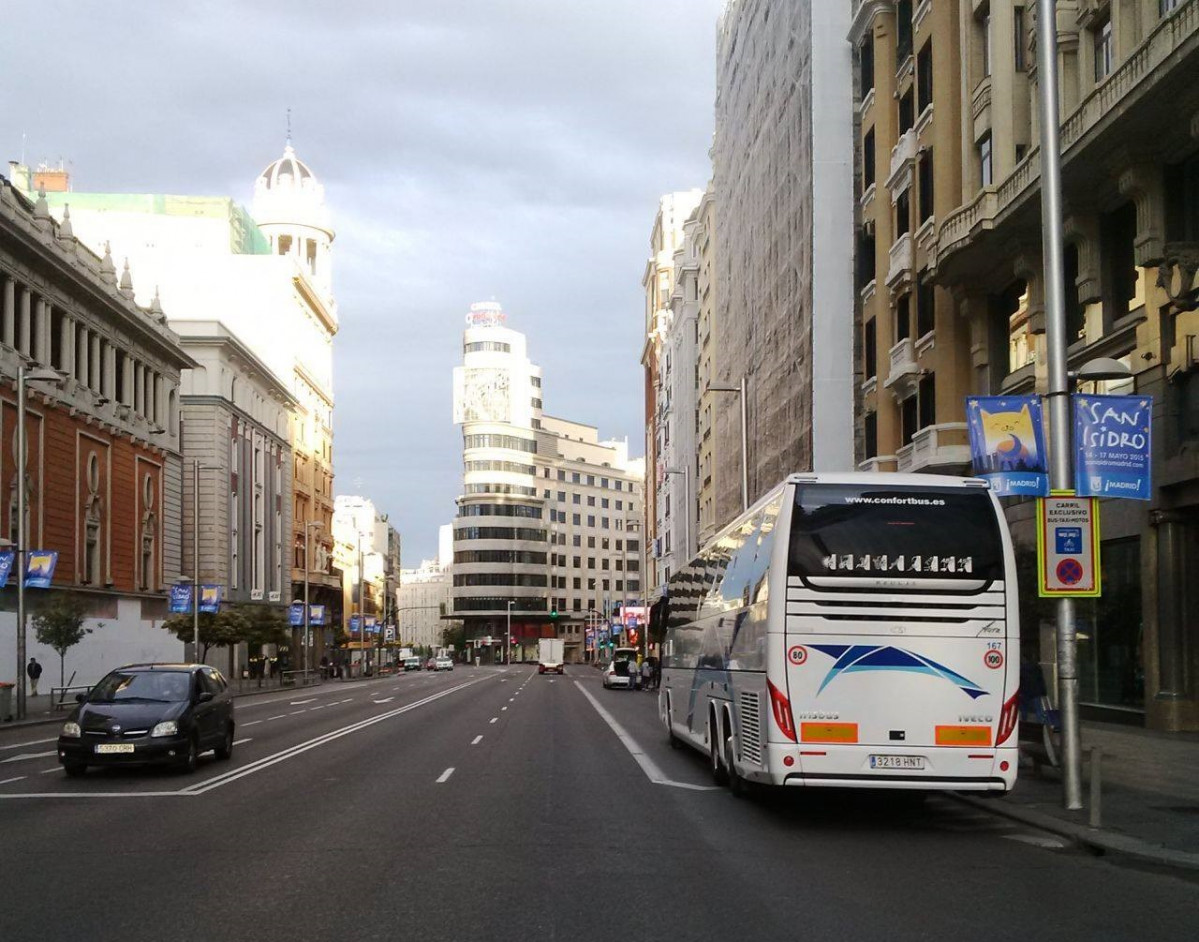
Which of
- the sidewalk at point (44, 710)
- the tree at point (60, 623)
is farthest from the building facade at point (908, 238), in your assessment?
the tree at point (60, 623)

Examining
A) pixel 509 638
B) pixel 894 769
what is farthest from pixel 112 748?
pixel 509 638

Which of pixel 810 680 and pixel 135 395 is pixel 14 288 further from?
pixel 810 680

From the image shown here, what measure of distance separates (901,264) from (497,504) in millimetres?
131485

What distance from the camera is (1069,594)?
14531 millimetres

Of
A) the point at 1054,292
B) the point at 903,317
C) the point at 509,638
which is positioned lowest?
the point at 509,638

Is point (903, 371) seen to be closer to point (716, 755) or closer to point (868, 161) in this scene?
point (868, 161)

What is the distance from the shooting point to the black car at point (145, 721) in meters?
18.2

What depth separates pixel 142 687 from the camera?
19.7 metres

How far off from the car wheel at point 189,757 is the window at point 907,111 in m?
24.5

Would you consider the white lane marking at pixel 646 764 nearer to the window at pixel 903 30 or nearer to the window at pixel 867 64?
the window at pixel 903 30

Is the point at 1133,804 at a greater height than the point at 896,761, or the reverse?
the point at 896,761

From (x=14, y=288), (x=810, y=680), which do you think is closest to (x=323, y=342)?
(x=14, y=288)

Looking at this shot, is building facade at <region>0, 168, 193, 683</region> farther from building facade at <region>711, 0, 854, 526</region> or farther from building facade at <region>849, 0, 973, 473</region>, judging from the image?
building facade at <region>849, 0, 973, 473</region>

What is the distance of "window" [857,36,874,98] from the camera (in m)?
39.8
